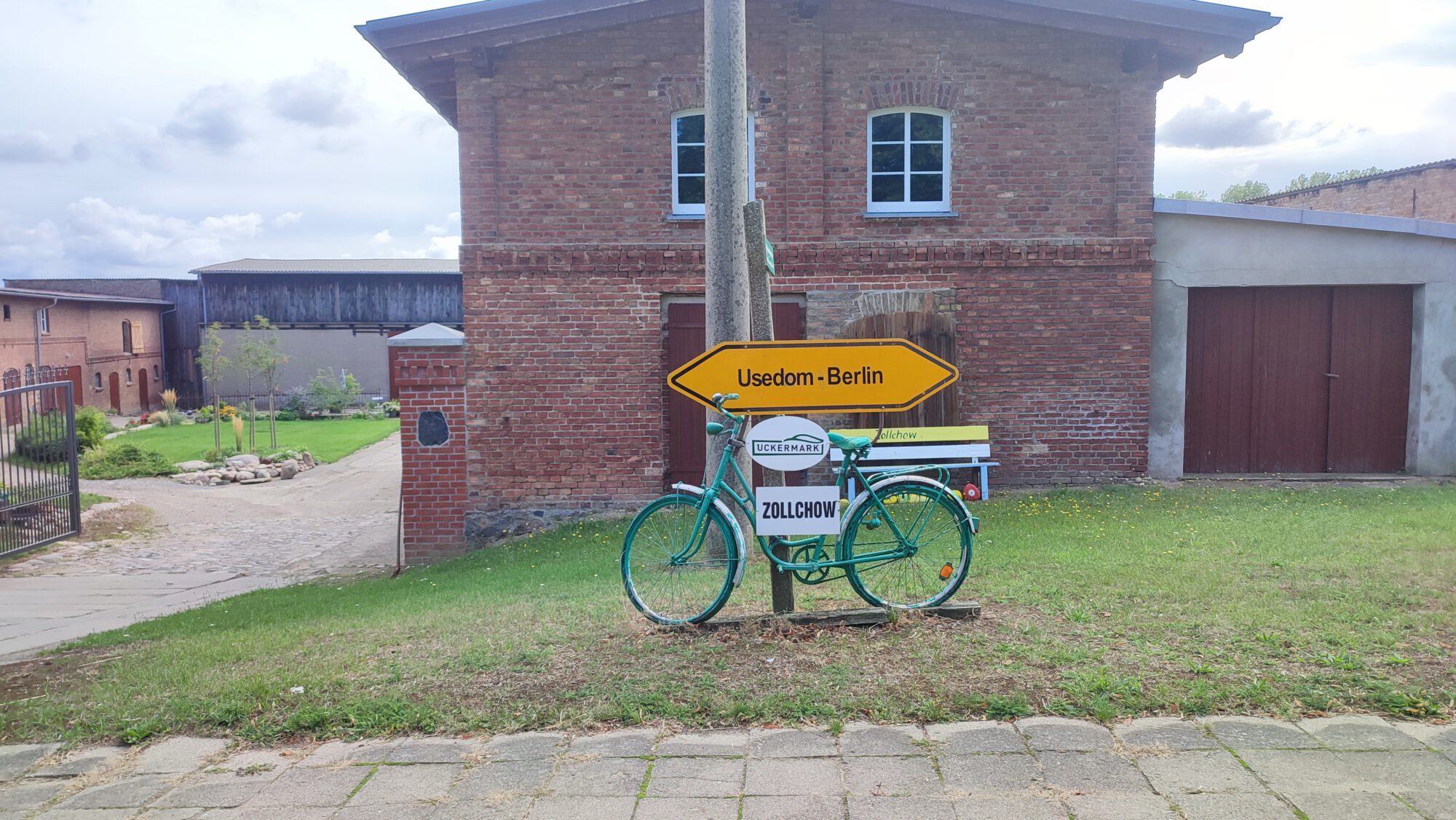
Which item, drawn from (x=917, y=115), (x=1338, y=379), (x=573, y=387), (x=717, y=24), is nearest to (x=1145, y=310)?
(x=1338, y=379)

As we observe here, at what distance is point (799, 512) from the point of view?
5.36 meters

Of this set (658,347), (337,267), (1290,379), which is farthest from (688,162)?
(337,267)

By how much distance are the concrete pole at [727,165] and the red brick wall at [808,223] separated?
553cm

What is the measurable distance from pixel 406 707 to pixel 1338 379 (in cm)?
1193

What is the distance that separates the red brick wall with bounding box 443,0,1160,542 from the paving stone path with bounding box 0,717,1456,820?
7.81 m

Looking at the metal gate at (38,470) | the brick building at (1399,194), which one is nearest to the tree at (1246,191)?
the brick building at (1399,194)

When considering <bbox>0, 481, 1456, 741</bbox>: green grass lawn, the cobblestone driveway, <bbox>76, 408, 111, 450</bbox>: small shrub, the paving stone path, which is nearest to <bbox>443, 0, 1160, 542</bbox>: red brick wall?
the cobblestone driveway

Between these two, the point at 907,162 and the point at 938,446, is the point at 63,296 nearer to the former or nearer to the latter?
the point at 907,162

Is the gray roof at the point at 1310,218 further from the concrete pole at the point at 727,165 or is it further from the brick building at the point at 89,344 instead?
the brick building at the point at 89,344

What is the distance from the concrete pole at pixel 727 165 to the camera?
6.18 metres

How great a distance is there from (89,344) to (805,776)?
121 ft

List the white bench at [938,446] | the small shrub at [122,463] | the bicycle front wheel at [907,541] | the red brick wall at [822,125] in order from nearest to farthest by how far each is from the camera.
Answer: the bicycle front wheel at [907,541] < the white bench at [938,446] < the red brick wall at [822,125] < the small shrub at [122,463]

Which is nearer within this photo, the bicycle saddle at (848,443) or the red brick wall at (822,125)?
the bicycle saddle at (848,443)

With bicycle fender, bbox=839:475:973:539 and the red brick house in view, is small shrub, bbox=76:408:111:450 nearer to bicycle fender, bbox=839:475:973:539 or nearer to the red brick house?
the red brick house
